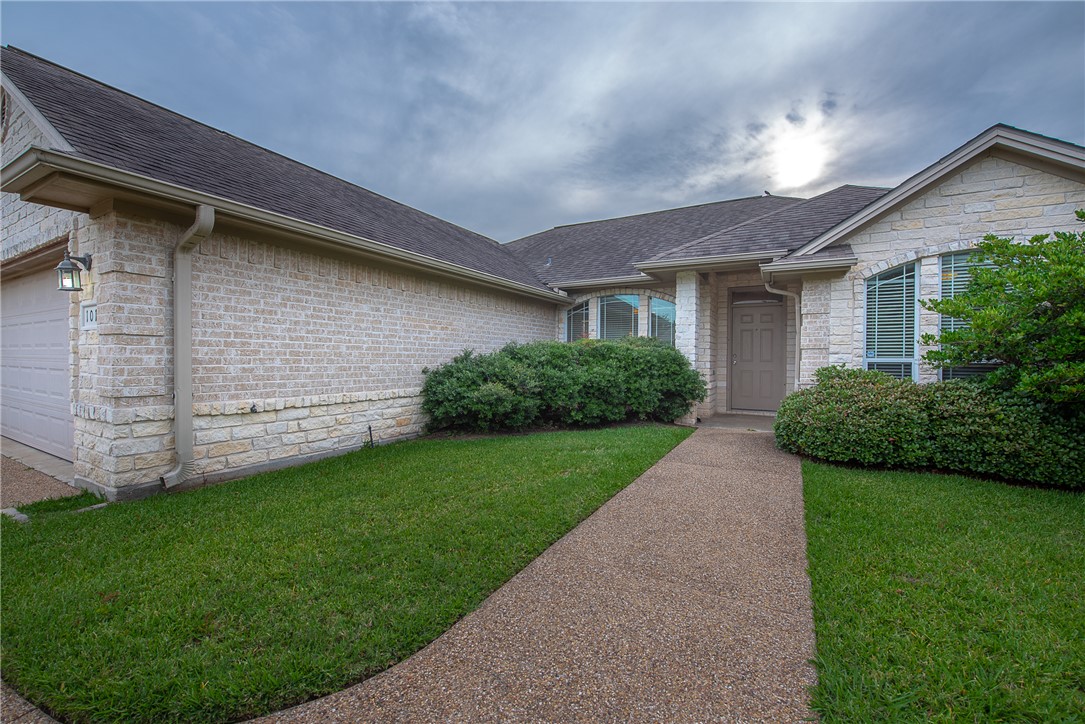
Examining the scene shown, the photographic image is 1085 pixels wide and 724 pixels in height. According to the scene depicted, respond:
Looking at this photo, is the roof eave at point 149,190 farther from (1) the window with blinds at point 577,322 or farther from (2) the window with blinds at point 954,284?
(2) the window with blinds at point 954,284

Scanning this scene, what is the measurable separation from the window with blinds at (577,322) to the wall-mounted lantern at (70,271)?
951cm

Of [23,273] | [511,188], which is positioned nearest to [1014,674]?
[23,273]

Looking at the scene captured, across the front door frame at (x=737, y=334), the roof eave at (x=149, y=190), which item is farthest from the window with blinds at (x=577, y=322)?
the roof eave at (x=149, y=190)

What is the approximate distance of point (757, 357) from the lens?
1073cm

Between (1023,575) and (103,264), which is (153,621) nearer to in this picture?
(103,264)

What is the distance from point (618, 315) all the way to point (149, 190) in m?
9.29

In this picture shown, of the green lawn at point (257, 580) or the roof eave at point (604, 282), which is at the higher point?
the roof eave at point (604, 282)

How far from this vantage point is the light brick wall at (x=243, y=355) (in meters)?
4.89

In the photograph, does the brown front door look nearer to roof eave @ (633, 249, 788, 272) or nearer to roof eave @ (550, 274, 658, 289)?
roof eave @ (633, 249, 788, 272)

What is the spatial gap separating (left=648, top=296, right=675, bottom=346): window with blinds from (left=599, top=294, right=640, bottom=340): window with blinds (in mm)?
393

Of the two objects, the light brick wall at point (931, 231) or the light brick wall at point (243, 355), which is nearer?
the light brick wall at point (243, 355)

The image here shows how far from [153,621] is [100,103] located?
6750 millimetres

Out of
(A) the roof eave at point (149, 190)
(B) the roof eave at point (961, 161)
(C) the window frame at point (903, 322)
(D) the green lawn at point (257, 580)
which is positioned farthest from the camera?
(C) the window frame at point (903, 322)

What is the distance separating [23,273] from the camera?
7188 mm
